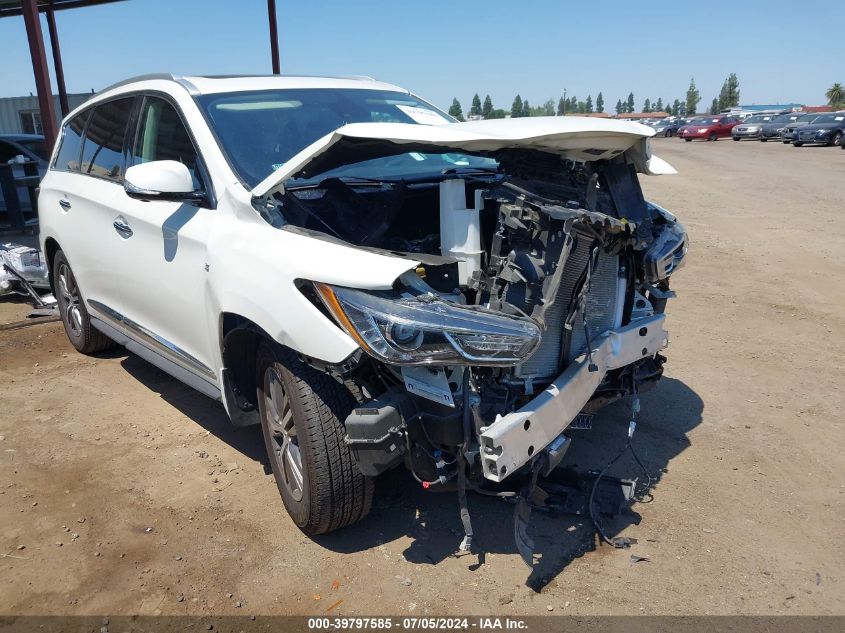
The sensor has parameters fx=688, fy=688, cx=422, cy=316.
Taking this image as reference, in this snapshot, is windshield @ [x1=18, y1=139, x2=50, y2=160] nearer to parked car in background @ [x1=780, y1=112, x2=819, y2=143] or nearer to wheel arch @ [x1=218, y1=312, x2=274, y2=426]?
wheel arch @ [x1=218, y1=312, x2=274, y2=426]

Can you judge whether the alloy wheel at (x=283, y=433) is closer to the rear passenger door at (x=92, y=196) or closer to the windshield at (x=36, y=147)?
the rear passenger door at (x=92, y=196)

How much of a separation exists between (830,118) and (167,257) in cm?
3228

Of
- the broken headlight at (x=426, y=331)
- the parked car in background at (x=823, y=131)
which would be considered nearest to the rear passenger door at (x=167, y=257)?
the broken headlight at (x=426, y=331)

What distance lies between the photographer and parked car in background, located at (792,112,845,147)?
27984 millimetres

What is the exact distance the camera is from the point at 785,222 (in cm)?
1031

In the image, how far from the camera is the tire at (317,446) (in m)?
2.81

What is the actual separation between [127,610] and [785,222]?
1039cm

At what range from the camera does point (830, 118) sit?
2884 cm

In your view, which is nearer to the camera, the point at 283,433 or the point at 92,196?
the point at 283,433

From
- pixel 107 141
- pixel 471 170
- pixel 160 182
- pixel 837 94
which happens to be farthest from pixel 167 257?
pixel 837 94

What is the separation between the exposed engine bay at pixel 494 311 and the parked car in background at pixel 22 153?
972 cm

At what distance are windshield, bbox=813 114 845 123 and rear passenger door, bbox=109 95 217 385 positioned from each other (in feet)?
102

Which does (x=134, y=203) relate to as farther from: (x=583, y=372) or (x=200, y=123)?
(x=583, y=372)

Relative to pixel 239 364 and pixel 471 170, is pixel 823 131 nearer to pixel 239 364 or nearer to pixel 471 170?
pixel 471 170
